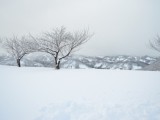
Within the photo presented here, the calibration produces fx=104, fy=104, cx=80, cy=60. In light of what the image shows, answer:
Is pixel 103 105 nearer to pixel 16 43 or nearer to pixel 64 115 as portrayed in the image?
pixel 64 115

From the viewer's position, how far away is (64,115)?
333 cm

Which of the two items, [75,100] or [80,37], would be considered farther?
[80,37]

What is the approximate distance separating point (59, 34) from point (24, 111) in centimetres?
1264

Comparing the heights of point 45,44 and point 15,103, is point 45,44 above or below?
above

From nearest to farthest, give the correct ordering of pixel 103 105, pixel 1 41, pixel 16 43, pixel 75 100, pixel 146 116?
pixel 146 116 < pixel 103 105 < pixel 75 100 < pixel 16 43 < pixel 1 41

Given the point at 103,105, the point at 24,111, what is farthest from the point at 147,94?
the point at 24,111

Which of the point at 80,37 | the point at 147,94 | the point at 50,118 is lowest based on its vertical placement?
the point at 50,118

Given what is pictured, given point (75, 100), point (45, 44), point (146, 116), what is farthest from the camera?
point (45, 44)

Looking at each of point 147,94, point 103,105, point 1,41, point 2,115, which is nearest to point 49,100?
point 2,115

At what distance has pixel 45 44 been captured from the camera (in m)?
14.4

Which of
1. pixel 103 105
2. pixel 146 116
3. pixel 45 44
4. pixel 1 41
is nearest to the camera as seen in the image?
pixel 146 116

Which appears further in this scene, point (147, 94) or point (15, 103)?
point (147, 94)

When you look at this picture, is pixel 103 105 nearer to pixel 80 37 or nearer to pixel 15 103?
pixel 15 103

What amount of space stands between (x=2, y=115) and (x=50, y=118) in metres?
1.57
